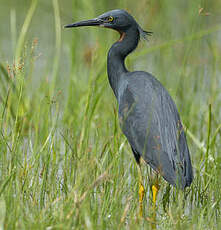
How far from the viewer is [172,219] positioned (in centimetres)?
242

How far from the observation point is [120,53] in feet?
11.8

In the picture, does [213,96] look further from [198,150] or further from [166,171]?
[166,171]

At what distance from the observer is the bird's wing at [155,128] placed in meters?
2.95

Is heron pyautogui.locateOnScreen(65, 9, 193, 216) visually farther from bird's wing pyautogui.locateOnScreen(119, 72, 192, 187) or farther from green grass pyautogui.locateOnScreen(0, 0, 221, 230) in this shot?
green grass pyautogui.locateOnScreen(0, 0, 221, 230)

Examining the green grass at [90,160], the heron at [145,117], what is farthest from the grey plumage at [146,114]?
the green grass at [90,160]

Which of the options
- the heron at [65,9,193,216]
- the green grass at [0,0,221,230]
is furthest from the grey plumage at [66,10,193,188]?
the green grass at [0,0,221,230]

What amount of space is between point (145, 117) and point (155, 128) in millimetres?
100

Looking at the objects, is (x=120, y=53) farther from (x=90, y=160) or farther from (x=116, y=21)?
(x=90, y=160)

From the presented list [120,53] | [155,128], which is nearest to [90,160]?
[155,128]

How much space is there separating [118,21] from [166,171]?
3.70ft

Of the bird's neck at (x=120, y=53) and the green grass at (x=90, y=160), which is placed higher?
the bird's neck at (x=120, y=53)

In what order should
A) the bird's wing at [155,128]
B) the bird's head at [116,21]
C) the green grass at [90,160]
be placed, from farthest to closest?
the bird's head at [116,21] < the bird's wing at [155,128] < the green grass at [90,160]

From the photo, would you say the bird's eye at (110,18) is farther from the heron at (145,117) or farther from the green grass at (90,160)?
the green grass at (90,160)

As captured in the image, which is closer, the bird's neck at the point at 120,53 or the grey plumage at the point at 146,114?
the grey plumage at the point at 146,114
